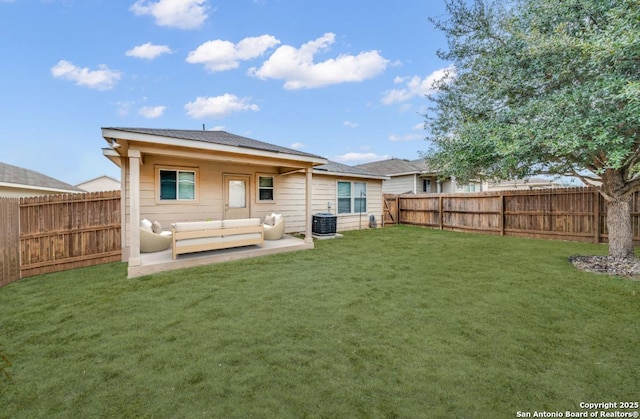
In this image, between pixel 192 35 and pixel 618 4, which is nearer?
pixel 618 4

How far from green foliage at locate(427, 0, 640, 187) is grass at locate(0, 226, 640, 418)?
2.35 m

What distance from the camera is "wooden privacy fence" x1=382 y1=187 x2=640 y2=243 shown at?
7918 millimetres

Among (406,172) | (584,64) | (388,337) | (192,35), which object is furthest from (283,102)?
(388,337)

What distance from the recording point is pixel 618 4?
4.05m

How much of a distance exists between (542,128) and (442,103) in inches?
156

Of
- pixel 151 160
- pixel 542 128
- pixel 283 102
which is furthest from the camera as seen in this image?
pixel 283 102

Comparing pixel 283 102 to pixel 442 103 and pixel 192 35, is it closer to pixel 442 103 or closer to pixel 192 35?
pixel 192 35

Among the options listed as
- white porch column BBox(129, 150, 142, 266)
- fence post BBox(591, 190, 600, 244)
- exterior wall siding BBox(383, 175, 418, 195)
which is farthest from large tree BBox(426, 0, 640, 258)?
exterior wall siding BBox(383, 175, 418, 195)

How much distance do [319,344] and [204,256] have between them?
13.7 feet

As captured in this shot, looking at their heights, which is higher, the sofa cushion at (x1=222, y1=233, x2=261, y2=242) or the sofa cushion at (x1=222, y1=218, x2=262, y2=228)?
the sofa cushion at (x1=222, y1=218, x2=262, y2=228)

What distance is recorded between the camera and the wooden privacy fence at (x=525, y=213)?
7918mm

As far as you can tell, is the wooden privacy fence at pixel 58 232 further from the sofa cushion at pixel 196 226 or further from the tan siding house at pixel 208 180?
the sofa cushion at pixel 196 226

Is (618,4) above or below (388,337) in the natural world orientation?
above

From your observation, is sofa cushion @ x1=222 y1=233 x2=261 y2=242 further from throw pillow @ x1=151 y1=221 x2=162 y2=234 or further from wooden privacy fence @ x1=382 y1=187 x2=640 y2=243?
wooden privacy fence @ x1=382 y1=187 x2=640 y2=243
